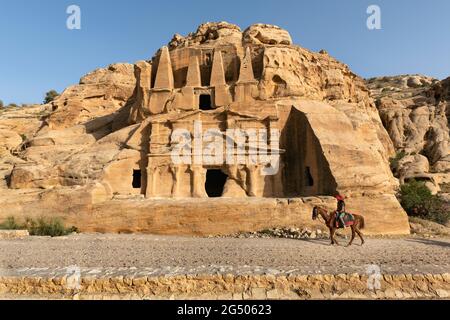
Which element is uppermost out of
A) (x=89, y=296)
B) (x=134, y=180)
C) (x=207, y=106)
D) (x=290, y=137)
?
(x=207, y=106)

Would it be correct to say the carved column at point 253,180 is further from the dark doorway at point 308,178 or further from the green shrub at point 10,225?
the green shrub at point 10,225

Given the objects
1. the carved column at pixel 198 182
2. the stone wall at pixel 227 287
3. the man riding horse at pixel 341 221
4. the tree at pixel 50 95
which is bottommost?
the stone wall at pixel 227 287

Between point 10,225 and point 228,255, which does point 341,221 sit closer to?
point 228,255

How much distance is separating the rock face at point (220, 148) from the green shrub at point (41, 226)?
54 cm

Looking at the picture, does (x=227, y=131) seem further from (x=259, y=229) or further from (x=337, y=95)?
(x=337, y=95)

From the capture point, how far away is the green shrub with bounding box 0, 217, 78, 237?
1524cm

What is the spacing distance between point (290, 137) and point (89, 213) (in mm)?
11385

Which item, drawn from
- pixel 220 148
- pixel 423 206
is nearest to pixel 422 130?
pixel 423 206

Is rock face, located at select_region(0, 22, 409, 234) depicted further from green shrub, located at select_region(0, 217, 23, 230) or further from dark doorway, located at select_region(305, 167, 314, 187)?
green shrub, located at select_region(0, 217, 23, 230)

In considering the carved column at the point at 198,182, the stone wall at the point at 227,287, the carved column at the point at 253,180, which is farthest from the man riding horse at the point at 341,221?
the carved column at the point at 198,182

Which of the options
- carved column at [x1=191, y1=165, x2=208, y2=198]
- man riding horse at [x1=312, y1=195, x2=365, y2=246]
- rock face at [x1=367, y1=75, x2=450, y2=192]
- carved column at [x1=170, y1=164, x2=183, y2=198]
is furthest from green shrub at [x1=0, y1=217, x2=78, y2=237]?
rock face at [x1=367, y1=75, x2=450, y2=192]

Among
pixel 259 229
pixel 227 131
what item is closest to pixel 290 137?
pixel 227 131

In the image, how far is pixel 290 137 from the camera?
1978cm

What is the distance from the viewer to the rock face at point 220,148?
15875 millimetres
